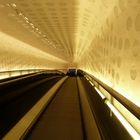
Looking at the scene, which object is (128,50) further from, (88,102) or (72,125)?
(88,102)

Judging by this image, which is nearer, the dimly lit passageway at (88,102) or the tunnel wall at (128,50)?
the tunnel wall at (128,50)

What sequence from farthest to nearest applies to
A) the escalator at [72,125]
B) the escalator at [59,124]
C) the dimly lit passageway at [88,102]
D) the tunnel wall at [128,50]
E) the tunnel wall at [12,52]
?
the tunnel wall at [12,52] < the escalator at [59,124] < the escalator at [72,125] < the dimly lit passageway at [88,102] < the tunnel wall at [128,50]

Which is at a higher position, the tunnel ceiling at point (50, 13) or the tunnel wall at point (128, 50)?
the tunnel ceiling at point (50, 13)

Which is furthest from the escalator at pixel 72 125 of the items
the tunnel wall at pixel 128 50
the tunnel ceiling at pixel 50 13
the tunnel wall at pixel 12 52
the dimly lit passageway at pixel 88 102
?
the tunnel wall at pixel 12 52

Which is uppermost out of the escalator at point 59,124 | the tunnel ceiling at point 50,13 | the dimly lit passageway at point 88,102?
the tunnel ceiling at point 50,13

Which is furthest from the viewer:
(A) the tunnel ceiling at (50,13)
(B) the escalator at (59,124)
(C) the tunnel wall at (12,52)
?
(C) the tunnel wall at (12,52)

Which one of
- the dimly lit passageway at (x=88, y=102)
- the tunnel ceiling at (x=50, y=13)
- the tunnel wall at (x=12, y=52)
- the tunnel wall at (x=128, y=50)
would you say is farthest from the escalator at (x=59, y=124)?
the tunnel wall at (x=12, y=52)

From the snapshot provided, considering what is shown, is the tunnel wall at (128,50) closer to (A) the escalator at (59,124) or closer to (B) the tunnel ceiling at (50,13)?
(B) the tunnel ceiling at (50,13)

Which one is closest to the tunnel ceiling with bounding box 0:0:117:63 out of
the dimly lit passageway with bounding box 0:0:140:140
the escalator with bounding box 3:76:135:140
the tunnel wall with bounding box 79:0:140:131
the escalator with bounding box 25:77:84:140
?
the dimly lit passageway with bounding box 0:0:140:140

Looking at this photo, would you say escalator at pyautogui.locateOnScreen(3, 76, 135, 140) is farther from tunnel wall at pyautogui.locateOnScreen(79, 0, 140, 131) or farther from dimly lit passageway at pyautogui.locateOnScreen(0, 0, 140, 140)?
tunnel wall at pyautogui.locateOnScreen(79, 0, 140, 131)

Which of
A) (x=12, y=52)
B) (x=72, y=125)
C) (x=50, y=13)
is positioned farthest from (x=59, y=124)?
(x=12, y=52)

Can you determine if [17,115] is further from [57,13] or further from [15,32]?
[15,32]

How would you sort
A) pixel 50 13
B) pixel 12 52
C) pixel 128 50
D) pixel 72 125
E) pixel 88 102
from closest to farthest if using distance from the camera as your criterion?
1. pixel 128 50
2. pixel 72 125
3. pixel 88 102
4. pixel 50 13
5. pixel 12 52

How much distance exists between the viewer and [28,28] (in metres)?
15.4
